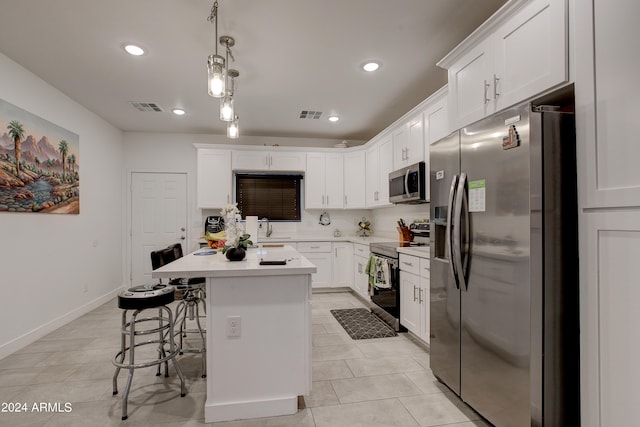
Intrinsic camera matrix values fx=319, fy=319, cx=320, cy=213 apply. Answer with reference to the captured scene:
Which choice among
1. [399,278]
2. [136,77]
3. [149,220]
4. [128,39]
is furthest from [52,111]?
[399,278]

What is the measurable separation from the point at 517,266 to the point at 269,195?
440 cm

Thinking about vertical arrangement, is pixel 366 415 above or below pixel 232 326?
below

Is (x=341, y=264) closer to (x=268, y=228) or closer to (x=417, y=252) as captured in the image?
(x=268, y=228)

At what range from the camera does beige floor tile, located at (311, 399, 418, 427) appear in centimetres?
192

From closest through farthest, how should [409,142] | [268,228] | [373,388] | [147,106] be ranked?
[373,388] < [409,142] < [147,106] < [268,228]

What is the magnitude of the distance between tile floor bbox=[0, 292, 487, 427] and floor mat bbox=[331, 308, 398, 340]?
0.46 feet

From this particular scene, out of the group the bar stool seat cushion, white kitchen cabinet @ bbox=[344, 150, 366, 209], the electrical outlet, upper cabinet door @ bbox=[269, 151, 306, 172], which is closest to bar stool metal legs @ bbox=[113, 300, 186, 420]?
the bar stool seat cushion

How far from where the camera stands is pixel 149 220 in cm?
537

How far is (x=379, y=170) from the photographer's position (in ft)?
15.2

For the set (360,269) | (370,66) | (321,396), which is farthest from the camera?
(360,269)

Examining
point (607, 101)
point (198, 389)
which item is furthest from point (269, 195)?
point (607, 101)

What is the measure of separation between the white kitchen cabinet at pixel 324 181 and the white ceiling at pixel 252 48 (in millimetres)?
1198

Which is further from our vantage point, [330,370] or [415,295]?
[415,295]

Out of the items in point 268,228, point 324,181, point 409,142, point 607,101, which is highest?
point 409,142
